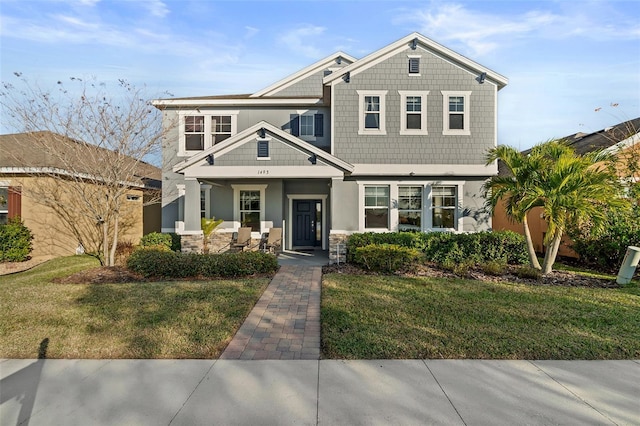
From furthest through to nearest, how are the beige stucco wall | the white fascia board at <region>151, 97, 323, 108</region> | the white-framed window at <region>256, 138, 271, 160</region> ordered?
the white fascia board at <region>151, 97, 323, 108</region>
the beige stucco wall
the white-framed window at <region>256, 138, 271, 160</region>

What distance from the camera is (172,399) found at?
3.47 meters

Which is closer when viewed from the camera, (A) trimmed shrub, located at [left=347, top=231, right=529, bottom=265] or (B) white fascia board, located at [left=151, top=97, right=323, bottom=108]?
(A) trimmed shrub, located at [left=347, top=231, right=529, bottom=265]

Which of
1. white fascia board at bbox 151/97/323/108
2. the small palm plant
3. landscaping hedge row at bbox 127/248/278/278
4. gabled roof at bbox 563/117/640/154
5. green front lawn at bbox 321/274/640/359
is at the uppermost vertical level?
white fascia board at bbox 151/97/323/108

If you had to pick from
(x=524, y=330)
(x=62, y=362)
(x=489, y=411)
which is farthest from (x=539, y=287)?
(x=62, y=362)

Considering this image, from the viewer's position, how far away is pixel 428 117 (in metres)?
12.3

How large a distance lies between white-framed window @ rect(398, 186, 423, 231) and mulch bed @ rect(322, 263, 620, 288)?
2.57 meters

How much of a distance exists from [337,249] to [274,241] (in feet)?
9.61

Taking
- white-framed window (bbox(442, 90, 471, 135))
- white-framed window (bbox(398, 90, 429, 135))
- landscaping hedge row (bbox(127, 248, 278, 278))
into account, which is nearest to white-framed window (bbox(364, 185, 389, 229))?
white-framed window (bbox(398, 90, 429, 135))

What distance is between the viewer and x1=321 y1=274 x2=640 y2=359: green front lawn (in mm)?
4559

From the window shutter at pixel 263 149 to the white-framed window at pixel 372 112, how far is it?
3605mm

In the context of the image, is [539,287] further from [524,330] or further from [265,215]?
[265,215]

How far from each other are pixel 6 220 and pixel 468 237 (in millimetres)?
16944

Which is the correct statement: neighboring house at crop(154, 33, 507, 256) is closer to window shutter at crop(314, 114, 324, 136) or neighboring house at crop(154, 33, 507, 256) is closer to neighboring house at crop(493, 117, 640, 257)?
window shutter at crop(314, 114, 324, 136)

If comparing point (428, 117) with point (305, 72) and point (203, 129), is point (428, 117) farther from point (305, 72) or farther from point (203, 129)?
point (203, 129)
